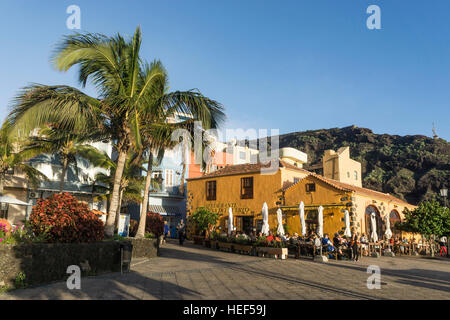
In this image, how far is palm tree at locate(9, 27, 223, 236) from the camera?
10180 millimetres

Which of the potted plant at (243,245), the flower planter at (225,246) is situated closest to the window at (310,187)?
the potted plant at (243,245)

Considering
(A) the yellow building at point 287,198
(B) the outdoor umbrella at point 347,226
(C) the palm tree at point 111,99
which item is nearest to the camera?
(C) the palm tree at point 111,99

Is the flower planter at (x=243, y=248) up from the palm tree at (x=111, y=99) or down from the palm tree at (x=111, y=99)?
down

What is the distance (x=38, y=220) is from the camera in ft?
29.7

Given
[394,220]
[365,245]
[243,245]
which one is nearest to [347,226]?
[365,245]

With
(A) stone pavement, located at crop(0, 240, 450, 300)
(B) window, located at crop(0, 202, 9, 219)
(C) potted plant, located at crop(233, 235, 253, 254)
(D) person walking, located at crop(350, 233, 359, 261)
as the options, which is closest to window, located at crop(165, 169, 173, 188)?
(B) window, located at crop(0, 202, 9, 219)

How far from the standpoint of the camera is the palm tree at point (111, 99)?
33.4 ft

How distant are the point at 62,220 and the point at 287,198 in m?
17.1

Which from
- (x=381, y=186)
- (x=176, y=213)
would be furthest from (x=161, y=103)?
(x=381, y=186)

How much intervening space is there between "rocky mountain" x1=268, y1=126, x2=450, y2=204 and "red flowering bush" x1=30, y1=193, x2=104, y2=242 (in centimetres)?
5705

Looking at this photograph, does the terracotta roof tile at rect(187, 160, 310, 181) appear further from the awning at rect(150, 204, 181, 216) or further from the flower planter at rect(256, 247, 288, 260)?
the awning at rect(150, 204, 181, 216)

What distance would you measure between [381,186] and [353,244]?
166 ft

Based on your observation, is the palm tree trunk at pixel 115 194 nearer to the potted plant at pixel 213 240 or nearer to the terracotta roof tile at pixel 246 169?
the potted plant at pixel 213 240

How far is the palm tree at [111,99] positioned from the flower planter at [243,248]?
8.86 m
